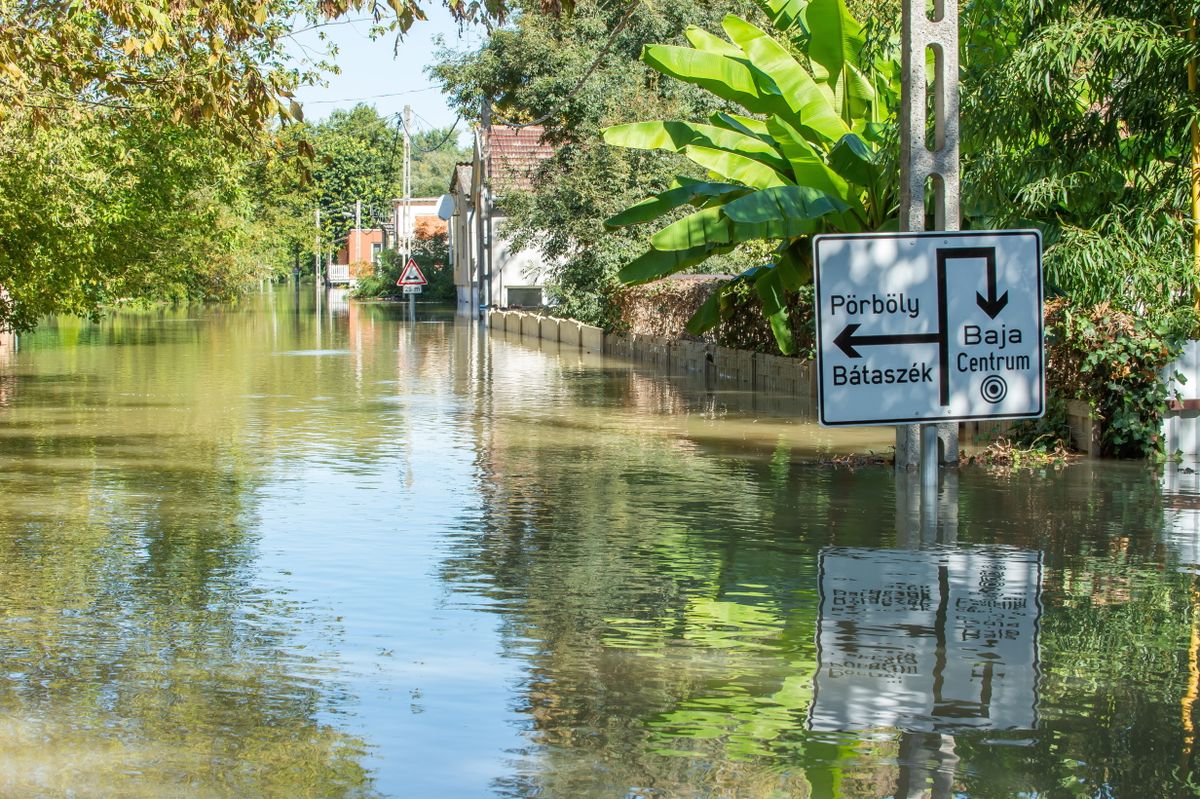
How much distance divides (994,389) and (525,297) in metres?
53.7

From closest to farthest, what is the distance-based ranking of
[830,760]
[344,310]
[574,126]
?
[830,760], [574,126], [344,310]

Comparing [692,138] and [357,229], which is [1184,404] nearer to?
[692,138]

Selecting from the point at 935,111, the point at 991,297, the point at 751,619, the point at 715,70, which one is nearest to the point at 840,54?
the point at 715,70

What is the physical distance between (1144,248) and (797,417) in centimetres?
645

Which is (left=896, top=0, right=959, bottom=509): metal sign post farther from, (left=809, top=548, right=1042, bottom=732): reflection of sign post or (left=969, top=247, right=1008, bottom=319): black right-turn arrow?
(left=969, top=247, right=1008, bottom=319): black right-turn arrow

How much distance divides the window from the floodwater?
43.6 m

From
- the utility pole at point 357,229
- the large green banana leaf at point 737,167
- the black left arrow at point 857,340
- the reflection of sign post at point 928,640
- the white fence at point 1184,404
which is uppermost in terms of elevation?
the utility pole at point 357,229

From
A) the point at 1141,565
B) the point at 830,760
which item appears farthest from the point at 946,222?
the point at 830,760

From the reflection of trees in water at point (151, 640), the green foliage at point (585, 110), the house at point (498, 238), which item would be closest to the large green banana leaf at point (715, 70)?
the reflection of trees in water at point (151, 640)

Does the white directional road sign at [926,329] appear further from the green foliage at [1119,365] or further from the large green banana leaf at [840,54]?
the large green banana leaf at [840,54]

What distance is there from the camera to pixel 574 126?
46.8 meters

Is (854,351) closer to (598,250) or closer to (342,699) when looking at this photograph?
(342,699)

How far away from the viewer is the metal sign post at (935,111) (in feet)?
35.3

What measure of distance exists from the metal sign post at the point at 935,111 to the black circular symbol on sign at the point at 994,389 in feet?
10.9
